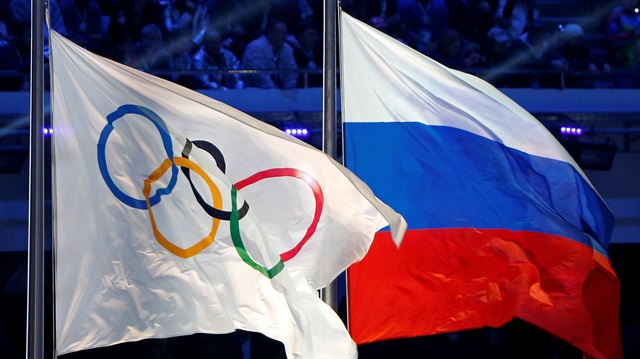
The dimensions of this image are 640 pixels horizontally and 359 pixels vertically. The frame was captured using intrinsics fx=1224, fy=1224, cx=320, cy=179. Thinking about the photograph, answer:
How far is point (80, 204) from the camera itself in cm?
646

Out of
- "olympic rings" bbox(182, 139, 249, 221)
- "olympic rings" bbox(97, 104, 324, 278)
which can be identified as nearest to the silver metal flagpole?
"olympic rings" bbox(97, 104, 324, 278)

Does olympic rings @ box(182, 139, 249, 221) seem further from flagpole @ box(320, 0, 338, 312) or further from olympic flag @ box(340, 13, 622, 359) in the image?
olympic flag @ box(340, 13, 622, 359)

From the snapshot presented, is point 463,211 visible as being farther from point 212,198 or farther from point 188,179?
point 188,179

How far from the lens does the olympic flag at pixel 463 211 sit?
274 inches

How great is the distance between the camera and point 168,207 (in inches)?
254

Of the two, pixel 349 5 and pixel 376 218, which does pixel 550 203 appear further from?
pixel 349 5

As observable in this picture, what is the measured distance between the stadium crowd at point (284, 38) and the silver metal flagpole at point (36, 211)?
3.93 m

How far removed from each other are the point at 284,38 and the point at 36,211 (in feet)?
16.8

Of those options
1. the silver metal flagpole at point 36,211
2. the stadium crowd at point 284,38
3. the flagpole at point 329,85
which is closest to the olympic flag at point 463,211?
the flagpole at point 329,85

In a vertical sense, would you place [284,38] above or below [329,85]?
above

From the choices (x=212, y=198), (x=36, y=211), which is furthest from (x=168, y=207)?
(x=36, y=211)

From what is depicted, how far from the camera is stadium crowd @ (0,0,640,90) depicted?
10914 mm

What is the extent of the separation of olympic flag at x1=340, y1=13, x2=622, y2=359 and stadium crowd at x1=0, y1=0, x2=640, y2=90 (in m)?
3.40

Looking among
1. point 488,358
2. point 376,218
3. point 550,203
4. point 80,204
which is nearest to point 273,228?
point 376,218
